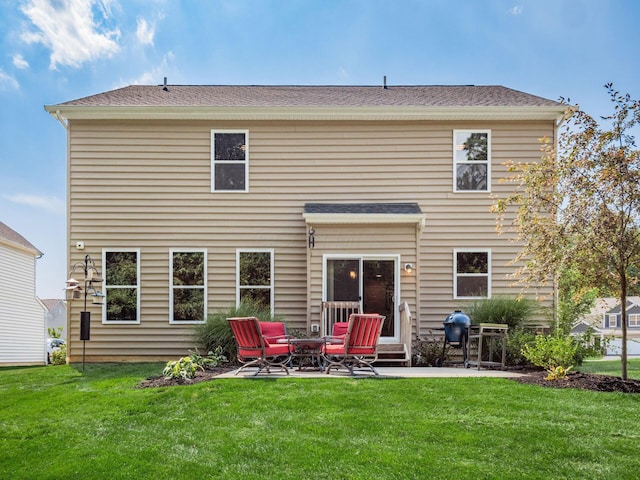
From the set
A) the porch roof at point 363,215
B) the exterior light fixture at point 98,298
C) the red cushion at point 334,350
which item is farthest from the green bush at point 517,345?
the exterior light fixture at point 98,298

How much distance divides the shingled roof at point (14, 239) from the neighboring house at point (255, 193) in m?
8.64

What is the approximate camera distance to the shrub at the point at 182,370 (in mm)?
8164

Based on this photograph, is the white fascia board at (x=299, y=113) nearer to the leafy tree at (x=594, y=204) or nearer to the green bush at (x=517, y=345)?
the leafy tree at (x=594, y=204)

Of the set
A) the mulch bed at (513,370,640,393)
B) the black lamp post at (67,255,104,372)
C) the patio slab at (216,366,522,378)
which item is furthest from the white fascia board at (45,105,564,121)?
the mulch bed at (513,370,640,393)

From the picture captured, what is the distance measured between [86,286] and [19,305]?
11.0 meters

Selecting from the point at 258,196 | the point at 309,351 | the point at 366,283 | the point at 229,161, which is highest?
the point at 229,161

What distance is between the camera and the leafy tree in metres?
7.96

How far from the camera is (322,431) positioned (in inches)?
219

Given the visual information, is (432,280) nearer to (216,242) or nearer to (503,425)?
(216,242)

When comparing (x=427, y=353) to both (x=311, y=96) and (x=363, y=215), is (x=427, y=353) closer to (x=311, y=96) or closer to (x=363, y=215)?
(x=363, y=215)

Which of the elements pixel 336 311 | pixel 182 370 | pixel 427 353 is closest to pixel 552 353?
pixel 427 353

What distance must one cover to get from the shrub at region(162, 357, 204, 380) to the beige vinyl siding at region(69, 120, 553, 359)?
11.3 feet

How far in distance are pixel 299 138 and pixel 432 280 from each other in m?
4.19

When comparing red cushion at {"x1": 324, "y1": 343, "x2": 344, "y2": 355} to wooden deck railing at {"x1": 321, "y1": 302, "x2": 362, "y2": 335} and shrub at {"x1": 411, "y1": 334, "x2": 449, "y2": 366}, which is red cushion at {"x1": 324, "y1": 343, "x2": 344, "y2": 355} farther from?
shrub at {"x1": 411, "y1": 334, "x2": 449, "y2": 366}
